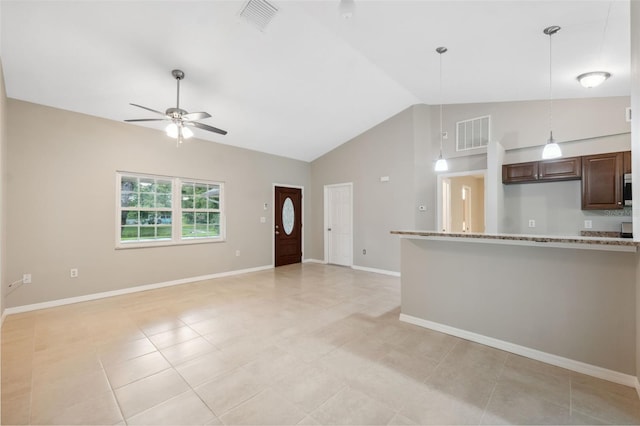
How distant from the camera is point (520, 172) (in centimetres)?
425

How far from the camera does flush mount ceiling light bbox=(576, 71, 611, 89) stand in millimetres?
3082

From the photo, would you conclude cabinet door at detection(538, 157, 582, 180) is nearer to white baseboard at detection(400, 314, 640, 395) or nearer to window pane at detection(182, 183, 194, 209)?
white baseboard at detection(400, 314, 640, 395)

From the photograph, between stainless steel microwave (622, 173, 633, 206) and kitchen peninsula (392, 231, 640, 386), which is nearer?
kitchen peninsula (392, 231, 640, 386)

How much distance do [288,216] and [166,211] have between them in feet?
9.52

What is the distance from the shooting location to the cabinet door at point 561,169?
12.5 feet

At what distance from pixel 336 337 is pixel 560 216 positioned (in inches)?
152

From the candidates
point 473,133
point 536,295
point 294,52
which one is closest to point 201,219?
point 294,52

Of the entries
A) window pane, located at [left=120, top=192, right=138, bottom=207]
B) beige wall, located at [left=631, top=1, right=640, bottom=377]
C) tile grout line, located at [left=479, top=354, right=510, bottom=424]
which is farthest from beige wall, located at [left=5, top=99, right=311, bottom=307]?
beige wall, located at [left=631, top=1, right=640, bottom=377]

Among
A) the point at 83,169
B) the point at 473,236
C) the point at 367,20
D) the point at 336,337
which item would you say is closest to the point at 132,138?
the point at 83,169

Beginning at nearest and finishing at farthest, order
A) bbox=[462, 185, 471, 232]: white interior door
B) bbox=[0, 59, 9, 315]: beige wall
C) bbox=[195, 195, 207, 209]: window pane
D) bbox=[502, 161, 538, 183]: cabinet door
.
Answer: bbox=[0, 59, 9, 315]: beige wall < bbox=[502, 161, 538, 183]: cabinet door < bbox=[195, 195, 207, 209]: window pane < bbox=[462, 185, 471, 232]: white interior door

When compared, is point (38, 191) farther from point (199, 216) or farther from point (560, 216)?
point (560, 216)

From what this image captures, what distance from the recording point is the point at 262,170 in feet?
21.0

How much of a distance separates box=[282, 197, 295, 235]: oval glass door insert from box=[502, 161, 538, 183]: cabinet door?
4683 mm

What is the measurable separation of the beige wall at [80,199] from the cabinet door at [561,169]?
577 cm
